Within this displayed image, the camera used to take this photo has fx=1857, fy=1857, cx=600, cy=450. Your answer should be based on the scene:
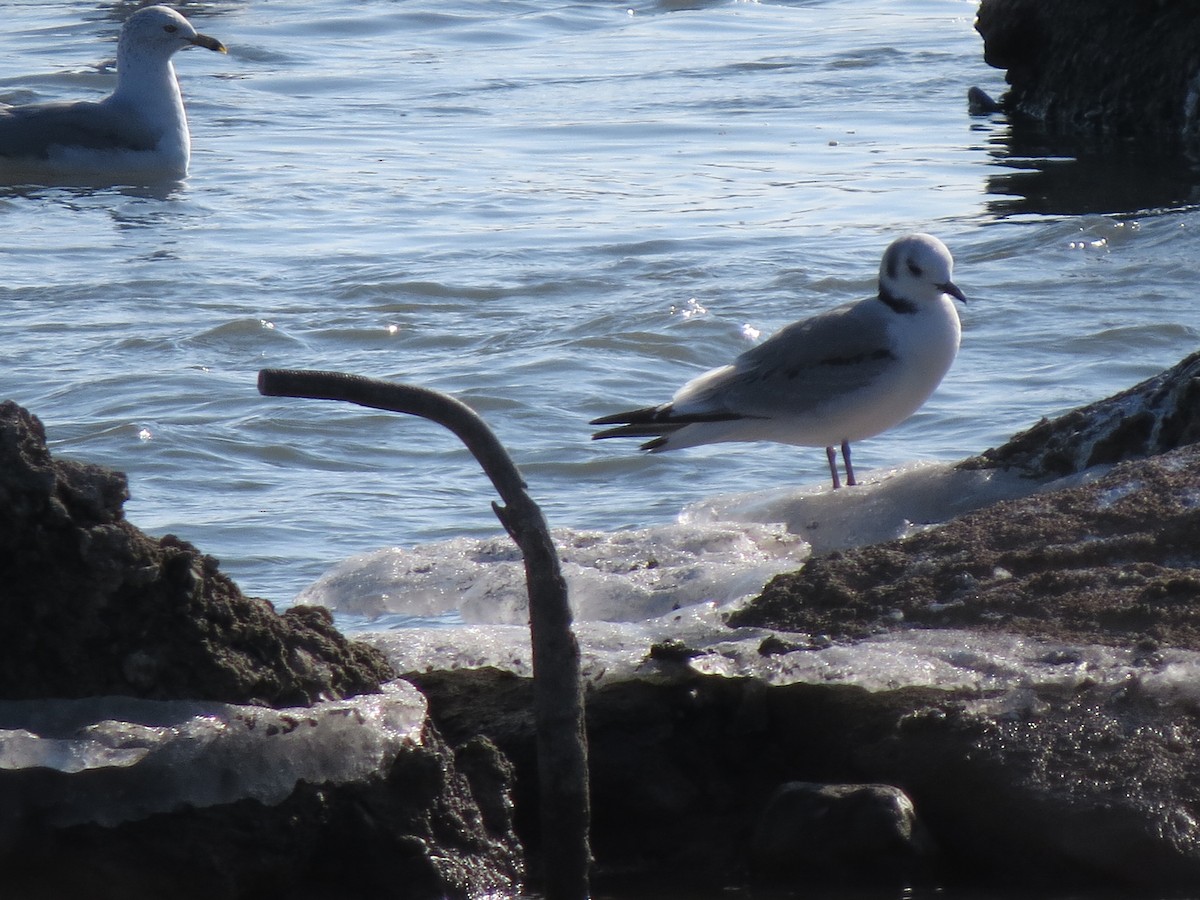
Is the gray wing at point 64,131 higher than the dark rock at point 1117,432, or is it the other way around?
the gray wing at point 64,131

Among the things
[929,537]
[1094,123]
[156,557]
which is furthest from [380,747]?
[1094,123]

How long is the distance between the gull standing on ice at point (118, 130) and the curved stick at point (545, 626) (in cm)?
1063

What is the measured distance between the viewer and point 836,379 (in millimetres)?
5934

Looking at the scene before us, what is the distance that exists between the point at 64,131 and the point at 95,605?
35.4ft

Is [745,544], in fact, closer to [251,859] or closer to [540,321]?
[251,859]

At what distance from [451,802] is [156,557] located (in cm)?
60

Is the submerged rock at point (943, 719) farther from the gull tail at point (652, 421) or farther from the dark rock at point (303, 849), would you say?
the gull tail at point (652, 421)

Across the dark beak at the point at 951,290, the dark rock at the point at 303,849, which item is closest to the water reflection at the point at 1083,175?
the dark beak at the point at 951,290

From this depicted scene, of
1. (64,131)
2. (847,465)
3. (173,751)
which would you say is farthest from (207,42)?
(173,751)

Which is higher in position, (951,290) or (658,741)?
(951,290)

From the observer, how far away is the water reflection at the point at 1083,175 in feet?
36.6

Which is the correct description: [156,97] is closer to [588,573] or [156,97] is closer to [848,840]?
[588,573]

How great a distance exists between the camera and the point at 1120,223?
34.2 feet

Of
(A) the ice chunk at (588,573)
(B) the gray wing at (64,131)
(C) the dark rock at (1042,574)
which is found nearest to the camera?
(C) the dark rock at (1042,574)
